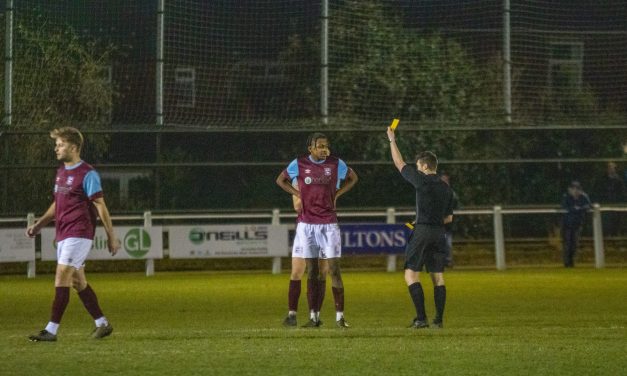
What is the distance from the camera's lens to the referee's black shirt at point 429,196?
12797 millimetres

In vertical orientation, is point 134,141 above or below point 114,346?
above

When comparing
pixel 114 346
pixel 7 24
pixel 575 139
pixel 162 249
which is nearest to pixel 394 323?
pixel 114 346

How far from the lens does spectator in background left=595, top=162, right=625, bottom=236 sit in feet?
90.2

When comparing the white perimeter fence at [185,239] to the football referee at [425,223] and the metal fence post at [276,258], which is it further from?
the football referee at [425,223]

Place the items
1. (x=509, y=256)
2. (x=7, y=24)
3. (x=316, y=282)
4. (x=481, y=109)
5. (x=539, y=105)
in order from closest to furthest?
(x=316, y=282)
(x=7, y=24)
(x=481, y=109)
(x=539, y=105)
(x=509, y=256)

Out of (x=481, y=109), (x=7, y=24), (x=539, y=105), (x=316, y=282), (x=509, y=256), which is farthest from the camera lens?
(x=509, y=256)

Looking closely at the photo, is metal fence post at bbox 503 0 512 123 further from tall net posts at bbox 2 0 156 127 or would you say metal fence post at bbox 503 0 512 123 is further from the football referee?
the football referee

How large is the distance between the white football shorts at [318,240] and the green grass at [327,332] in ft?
2.66

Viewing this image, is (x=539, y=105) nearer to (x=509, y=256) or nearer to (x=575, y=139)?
(x=509, y=256)

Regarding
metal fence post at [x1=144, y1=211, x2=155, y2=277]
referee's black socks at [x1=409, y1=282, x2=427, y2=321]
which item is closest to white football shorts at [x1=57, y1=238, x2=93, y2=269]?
referee's black socks at [x1=409, y1=282, x2=427, y2=321]

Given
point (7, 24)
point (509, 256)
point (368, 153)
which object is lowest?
point (509, 256)

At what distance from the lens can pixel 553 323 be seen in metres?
13.9

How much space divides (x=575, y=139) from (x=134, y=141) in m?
11.8

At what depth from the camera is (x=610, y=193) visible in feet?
92.7
